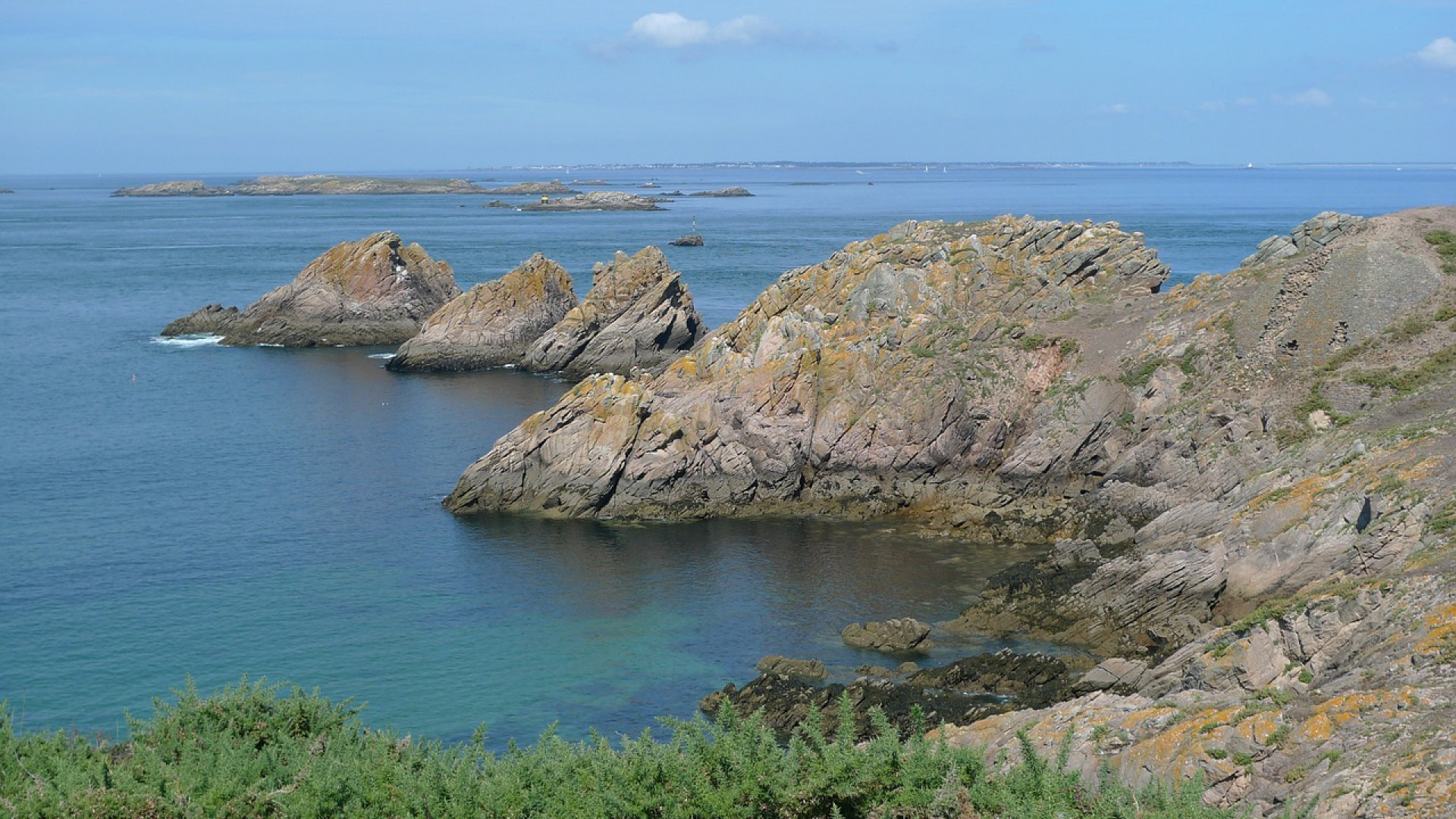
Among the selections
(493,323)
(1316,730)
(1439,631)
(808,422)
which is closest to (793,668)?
(1316,730)

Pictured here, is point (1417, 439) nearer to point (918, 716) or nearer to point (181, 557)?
point (918, 716)

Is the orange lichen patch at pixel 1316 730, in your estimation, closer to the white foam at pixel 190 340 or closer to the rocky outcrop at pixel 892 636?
the rocky outcrop at pixel 892 636

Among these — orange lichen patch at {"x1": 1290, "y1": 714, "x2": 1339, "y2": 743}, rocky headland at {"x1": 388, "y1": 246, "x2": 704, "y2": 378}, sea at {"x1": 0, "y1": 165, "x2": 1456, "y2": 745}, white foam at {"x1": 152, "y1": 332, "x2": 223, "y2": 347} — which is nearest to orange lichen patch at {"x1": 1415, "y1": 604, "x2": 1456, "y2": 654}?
orange lichen patch at {"x1": 1290, "y1": 714, "x2": 1339, "y2": 743}

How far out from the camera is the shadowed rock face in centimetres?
5212

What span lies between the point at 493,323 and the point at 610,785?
73745 mm

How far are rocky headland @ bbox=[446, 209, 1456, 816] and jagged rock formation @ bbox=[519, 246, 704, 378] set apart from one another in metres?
19.8

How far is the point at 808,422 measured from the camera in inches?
2108

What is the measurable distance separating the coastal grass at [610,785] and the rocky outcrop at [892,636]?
16397mm

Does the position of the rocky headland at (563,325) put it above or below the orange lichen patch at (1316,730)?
above

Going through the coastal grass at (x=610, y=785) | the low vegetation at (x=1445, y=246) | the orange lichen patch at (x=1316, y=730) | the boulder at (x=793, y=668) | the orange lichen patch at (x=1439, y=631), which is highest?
the low vegetation at (x=1445, y=246)

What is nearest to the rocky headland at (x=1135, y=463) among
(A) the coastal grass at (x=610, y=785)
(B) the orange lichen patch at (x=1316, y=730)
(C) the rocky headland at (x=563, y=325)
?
(B) the orange lichen patch at (x=1316, y=730)

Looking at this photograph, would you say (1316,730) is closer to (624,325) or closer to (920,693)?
(920,693)

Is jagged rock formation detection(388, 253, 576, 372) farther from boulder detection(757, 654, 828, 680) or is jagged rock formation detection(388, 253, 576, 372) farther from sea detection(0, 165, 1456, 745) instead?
boulder detection(757, 654, 828, 680)

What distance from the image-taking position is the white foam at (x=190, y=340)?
3789 inches
